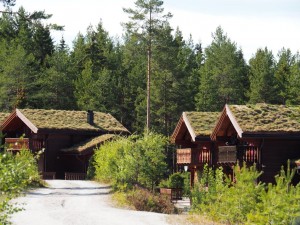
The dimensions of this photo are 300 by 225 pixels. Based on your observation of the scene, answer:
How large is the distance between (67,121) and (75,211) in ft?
86.7

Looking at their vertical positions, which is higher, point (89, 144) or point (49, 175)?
point (89, 144)

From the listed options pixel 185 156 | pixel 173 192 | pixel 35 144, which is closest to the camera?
pixel 173 192

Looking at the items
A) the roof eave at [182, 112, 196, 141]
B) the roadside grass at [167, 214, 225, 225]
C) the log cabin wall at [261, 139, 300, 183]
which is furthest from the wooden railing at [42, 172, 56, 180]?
the roadside grass at [167, 214, 225, 225]

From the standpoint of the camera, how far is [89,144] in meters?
45.1

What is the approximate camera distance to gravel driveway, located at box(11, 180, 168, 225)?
19.2 m

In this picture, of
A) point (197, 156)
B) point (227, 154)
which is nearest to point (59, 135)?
point (197, 156)

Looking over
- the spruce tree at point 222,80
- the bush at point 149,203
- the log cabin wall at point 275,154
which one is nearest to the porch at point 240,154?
the log cabin wall at point 275,154

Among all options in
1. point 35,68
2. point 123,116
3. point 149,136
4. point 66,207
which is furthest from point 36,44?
point 66,207

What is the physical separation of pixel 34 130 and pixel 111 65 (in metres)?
33.2

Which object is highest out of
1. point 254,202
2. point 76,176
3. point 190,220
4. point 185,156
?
point 185,156

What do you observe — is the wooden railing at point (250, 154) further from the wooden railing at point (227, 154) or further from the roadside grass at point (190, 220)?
the roadside grass at point (190, 220)

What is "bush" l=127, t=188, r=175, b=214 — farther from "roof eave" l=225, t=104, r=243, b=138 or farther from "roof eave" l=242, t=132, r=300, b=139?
"roof eave" l=242, t=132, r=300, b=139

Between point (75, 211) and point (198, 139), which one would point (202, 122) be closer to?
point (198, 139)

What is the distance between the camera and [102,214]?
21250mm
